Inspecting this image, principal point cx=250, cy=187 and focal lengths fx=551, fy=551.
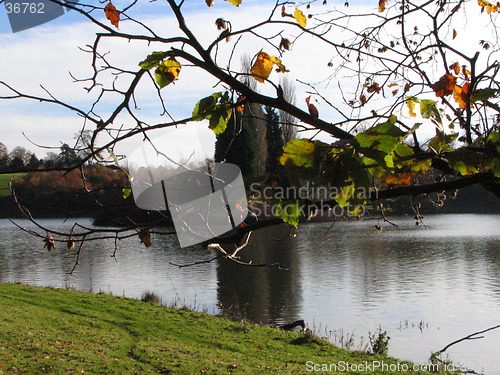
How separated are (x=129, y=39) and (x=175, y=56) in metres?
0.15

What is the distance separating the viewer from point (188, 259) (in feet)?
56.2

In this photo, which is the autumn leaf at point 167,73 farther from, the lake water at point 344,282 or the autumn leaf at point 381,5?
the lake water at point 344,282

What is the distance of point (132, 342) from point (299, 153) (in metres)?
6.79

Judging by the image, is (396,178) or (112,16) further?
(112,16)

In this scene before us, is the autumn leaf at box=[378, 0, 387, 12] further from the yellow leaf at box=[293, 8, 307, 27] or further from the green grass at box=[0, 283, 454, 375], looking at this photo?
the green grass at box=[0, 283, 454, 375]

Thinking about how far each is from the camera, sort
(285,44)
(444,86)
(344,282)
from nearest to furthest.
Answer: (444,86) → (285,44) → (344,282)

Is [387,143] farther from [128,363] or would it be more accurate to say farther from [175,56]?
[128,363]

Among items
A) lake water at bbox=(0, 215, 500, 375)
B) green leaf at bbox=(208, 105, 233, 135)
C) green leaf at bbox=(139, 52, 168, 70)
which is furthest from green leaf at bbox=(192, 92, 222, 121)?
lake water at bbox=(0, 215, 500, 375)

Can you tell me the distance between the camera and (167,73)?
115 cm

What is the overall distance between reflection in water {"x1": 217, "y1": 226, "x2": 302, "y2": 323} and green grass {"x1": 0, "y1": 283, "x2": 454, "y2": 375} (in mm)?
1530

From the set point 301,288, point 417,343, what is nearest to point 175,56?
point 417,343

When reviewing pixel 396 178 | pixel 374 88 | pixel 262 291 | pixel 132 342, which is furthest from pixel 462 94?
pixel 262 291

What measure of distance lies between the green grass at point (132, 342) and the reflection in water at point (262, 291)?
153cm

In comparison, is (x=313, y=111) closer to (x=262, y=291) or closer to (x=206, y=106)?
(x=206, y=106)
